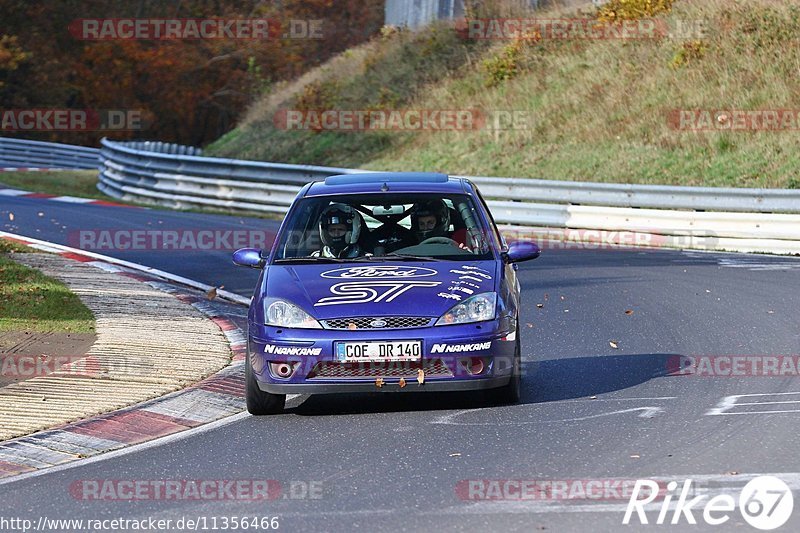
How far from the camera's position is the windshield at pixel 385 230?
983 cm

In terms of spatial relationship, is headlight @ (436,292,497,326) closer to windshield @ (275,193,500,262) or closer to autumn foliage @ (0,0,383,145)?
windshield @ (275,193,500,262)

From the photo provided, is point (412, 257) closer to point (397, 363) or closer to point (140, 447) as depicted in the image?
point (397, 363)

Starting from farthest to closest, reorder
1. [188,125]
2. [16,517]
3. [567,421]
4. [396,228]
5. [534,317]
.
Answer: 1. [188,125]
2. [534,317]
3. [396,228]
4. [567,421]
5. [16,517]

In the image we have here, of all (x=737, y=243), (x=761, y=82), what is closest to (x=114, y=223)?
(x=737, y=243)

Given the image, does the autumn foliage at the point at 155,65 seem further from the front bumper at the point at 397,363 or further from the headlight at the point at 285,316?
the front bumper at the point at 397,363

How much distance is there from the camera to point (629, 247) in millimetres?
20938

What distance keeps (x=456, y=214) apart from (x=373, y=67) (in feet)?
91.6

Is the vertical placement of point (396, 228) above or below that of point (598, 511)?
above

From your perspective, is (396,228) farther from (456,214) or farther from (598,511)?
(598,511)

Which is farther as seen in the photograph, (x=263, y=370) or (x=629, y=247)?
(x=629, y=247)

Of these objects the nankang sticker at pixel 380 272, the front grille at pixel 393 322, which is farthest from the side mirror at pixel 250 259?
the front grille at pixel 393 322

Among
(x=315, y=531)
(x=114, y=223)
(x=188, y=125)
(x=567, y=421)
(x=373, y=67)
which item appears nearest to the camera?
(x=315, y=531)

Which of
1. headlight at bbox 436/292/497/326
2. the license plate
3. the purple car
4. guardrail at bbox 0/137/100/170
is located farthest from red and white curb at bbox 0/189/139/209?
the license plate

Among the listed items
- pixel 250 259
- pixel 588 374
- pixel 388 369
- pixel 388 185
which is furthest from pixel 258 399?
pixel 588 374
